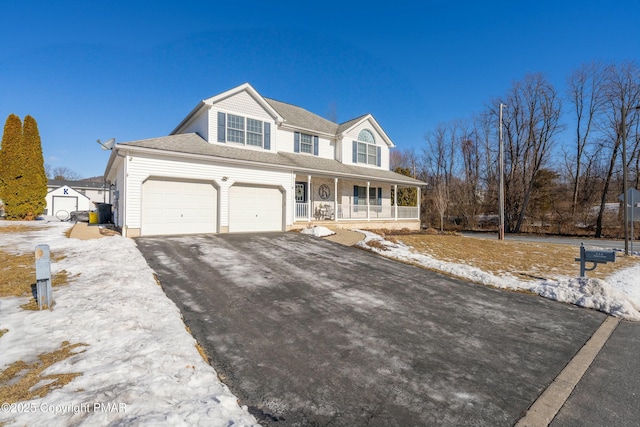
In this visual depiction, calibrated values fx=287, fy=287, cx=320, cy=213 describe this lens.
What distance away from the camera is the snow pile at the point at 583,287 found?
19.5ft

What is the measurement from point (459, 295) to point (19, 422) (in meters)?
6.97

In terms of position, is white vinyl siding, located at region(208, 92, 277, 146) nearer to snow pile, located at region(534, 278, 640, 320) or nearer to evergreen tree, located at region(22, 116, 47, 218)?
evergreen tree, located at region(22, 116, 47, 218)

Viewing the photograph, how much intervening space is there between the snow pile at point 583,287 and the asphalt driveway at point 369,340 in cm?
39

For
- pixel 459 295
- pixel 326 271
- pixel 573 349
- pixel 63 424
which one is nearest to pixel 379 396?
pixel 63 424

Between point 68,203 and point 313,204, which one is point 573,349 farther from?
point 68,203

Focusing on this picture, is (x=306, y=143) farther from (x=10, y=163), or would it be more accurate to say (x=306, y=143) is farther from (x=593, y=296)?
(x=10, y=163)

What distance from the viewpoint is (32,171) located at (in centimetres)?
1777

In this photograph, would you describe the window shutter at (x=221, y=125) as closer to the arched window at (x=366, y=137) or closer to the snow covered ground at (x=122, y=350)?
the snow covered ground at (x=122, y=350)

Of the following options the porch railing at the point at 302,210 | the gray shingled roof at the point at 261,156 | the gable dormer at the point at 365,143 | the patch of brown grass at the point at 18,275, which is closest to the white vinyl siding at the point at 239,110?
the gray shingled roof at the point at 261,156

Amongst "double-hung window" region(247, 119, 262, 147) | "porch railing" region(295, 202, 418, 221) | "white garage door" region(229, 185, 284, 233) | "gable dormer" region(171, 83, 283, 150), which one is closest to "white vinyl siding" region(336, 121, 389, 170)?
"porch railing" region(295, 202, 418, 221)

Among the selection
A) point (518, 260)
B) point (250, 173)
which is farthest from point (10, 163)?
point (518, 260)

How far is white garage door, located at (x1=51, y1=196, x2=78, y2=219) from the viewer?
3297 centimetres

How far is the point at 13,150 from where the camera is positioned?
56.2ft

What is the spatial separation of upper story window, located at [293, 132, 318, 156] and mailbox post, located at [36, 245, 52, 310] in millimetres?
15086
